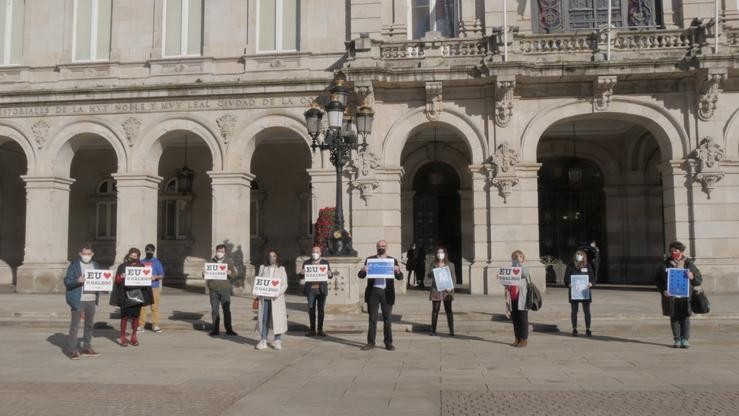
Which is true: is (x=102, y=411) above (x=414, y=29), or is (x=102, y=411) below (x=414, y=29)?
below

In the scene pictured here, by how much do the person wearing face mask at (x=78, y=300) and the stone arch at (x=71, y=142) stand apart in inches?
454

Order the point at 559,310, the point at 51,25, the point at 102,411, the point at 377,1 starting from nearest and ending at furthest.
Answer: the point at 102,411
the point at 559,310
the point at 377,1
the point at 51,25

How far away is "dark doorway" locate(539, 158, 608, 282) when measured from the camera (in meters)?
24.1

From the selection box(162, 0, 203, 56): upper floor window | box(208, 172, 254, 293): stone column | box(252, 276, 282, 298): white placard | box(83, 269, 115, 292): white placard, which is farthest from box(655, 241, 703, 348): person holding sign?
box(162, 0, 203, 56): upper floor window

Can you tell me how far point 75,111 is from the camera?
825 inches

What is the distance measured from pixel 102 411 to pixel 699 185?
57.0 feet

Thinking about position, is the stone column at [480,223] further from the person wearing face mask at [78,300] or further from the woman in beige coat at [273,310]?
the person wearing face mask at [78,300]

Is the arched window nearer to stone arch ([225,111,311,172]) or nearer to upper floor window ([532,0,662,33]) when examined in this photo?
stone arch ([225,111,311,172])

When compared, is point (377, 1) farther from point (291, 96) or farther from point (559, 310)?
point (559, 310)

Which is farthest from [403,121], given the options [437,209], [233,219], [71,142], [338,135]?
[71,142]

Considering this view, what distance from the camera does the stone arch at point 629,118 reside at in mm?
18656

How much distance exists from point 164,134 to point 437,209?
10525 millimetres

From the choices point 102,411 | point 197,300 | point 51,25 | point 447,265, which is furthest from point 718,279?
point 51,25

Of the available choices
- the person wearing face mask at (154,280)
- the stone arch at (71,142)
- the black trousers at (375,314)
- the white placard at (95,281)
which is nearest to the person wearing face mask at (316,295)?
the black trousers at (375,314)
